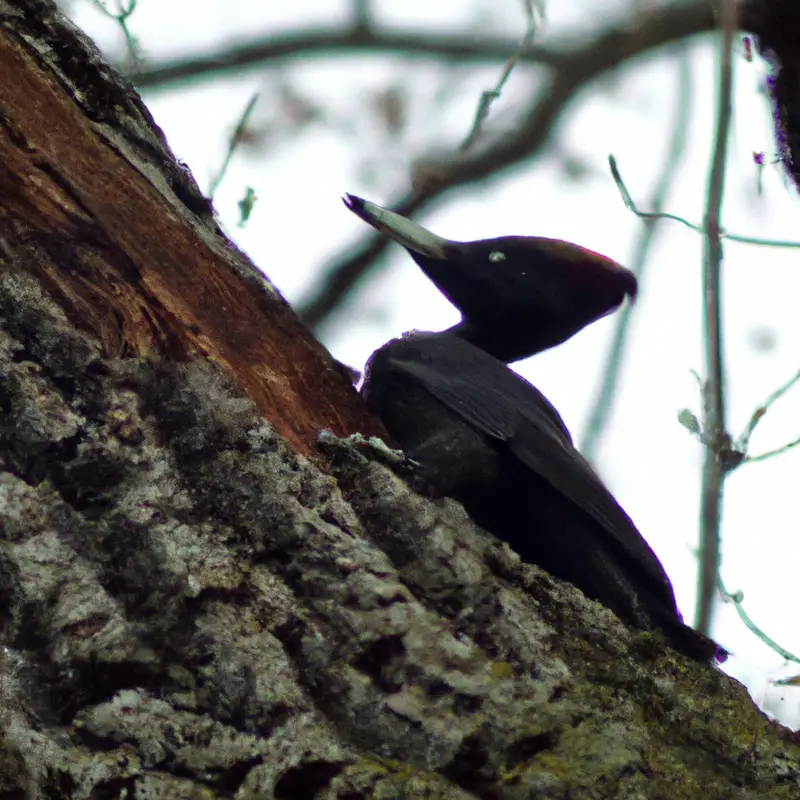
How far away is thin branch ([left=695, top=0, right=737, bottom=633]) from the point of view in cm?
291

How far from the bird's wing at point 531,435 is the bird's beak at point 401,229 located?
56 cm

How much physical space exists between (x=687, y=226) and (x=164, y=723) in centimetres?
247

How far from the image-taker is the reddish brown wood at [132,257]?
5.96ft

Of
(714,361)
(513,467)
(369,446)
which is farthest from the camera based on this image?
(714,361)

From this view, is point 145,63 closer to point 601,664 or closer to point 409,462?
point 409,462

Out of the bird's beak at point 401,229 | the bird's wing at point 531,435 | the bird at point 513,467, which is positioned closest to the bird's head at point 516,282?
the bird's beak at point 401,229

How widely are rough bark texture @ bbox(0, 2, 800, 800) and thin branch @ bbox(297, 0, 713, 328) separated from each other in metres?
2.58

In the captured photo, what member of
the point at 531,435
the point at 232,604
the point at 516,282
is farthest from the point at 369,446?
the point at 516,282

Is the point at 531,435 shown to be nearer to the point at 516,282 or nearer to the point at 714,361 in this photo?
the point at 714,361

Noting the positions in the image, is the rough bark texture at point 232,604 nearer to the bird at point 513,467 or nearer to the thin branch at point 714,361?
the bird at point 513,467

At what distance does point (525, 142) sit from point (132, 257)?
353 cm

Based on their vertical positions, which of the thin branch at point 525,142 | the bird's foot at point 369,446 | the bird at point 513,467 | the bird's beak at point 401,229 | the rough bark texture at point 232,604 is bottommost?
the rough bark texture at point 232,604

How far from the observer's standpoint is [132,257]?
1925mm

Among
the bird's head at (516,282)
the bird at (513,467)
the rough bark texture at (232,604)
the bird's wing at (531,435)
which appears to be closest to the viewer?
the rough bark texture at (232,604)
